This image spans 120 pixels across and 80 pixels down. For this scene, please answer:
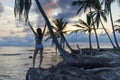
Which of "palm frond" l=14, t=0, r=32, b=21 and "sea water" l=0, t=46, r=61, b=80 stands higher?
"palm frond" l=14, t=0, r=32, b=21

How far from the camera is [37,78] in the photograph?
15484 mm

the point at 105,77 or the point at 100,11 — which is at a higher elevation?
the point at 100,11

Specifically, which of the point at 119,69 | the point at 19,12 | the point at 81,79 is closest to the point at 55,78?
the point at 81,79

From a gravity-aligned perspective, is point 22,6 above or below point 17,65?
above

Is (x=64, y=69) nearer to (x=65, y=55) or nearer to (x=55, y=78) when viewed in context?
(x=55, y=78)

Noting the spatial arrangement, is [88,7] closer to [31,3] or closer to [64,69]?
[31,3]

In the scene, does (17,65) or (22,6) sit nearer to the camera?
(22,6)

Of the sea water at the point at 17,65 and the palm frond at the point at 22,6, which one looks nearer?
the palm frond at the point at 22,6

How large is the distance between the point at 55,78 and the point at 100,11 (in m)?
39.7

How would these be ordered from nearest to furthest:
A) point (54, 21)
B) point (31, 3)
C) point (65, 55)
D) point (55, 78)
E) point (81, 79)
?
point (81, 79) < point (55, 78) < point (65, 55) < point (31, 3) < point (54, 21)

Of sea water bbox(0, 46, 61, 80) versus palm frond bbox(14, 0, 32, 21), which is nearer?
palm frond bbox(14, 0, 32, 21)

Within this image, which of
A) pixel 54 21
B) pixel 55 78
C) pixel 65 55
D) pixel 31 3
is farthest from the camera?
pixel 54 21

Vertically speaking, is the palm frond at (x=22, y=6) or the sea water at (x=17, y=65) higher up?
the palm frond at (x=22, y=6)

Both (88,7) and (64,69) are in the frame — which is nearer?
(64,69)
